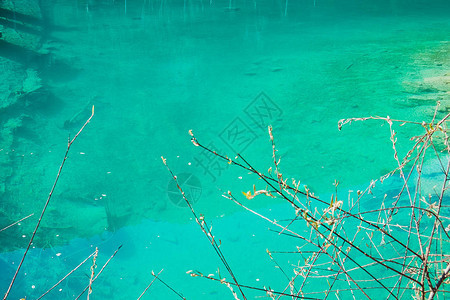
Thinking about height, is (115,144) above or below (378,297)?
above

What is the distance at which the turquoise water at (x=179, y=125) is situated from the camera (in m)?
3.39

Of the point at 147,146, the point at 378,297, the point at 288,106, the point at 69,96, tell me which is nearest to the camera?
the point at 378,297

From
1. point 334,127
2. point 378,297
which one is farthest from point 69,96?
point 378,297

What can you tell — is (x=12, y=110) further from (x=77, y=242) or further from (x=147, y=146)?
(x=77, y=242)

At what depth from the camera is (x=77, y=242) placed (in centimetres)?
350

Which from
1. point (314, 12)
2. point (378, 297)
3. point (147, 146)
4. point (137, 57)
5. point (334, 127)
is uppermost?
point (314, 12)

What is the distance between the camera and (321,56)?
632 cm

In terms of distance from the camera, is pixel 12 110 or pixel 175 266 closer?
pixel 175 266

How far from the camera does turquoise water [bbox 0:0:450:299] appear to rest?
3391 mm

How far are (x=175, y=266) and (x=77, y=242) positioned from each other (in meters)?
1.18

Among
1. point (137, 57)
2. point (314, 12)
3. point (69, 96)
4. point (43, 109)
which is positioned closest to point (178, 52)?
point (137, 57)

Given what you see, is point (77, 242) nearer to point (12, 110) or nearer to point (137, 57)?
point (12, 110)

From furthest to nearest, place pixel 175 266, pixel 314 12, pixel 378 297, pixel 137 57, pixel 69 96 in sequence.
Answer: pixel 314 12
pixel 137 57
pixel 69 96
pixel 175 266
pixel 378 297

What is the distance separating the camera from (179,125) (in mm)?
4812
